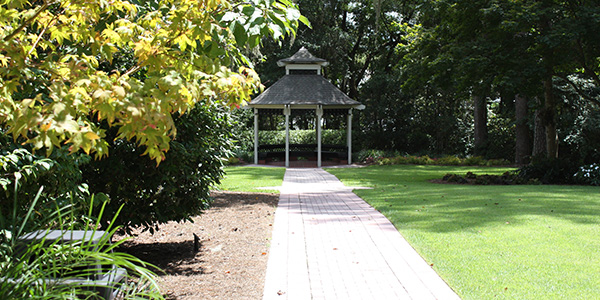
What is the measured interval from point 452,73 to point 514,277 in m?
12.1

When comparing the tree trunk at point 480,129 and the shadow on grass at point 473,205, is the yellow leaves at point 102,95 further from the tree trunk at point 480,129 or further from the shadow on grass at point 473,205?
the tree trunk at point 480,129

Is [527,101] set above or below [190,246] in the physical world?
above

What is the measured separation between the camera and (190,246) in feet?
21.0

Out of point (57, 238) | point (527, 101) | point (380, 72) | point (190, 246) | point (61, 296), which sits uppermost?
point (380, 72)

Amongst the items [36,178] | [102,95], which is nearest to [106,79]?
[102,95]

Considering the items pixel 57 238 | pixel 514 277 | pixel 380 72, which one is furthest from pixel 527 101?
pixel 57 238

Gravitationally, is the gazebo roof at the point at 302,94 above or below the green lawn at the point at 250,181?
above

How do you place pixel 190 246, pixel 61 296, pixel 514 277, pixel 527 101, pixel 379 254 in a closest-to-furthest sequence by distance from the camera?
pixel 61 296
pixel 514 277
pixel 379 254
pixel 190 246
pixel 527 101

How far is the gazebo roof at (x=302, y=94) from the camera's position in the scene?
2192 centimetres

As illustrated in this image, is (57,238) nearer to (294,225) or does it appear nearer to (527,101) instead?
(294,225)

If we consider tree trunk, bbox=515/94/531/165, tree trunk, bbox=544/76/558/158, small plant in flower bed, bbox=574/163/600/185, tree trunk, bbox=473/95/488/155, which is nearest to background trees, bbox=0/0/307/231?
small plant in flower bed, bbox=574/163/600/185

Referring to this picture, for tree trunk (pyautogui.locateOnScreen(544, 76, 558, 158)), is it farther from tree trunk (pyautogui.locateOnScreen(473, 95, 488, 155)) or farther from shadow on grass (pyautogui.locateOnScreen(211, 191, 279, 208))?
shadow on grass (pyautogui.locateOnScreen(211, 191, 279, 208))

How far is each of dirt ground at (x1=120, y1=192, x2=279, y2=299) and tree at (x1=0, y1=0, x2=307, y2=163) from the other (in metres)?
1.14

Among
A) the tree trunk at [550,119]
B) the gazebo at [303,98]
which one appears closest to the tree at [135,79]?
the tree trunk at [550,119]
